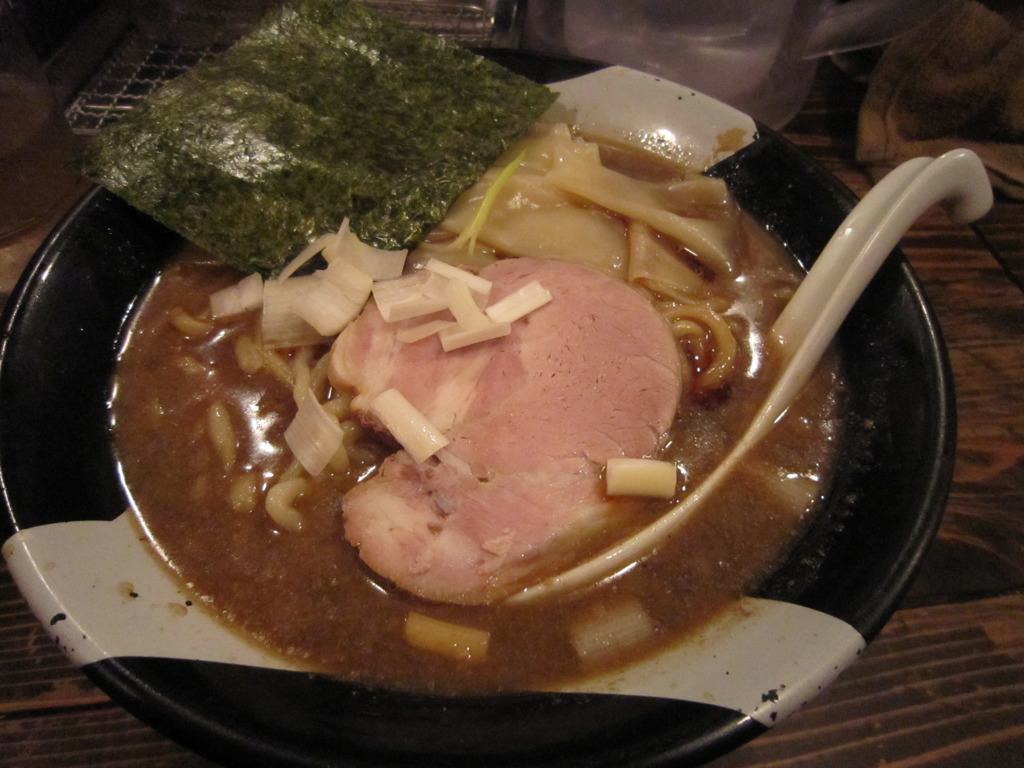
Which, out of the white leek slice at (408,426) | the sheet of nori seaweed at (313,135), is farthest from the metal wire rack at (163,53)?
the white leek slice at (408,426)

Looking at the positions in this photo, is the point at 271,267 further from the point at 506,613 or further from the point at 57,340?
the point at 506,613

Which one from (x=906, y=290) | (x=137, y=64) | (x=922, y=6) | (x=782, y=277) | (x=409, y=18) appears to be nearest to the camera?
(x=906, y=290)

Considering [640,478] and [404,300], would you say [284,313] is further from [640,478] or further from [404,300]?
[640,478]

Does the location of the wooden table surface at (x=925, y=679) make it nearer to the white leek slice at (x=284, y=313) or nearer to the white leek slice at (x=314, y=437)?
the white leek slice at (x=314, y=437)

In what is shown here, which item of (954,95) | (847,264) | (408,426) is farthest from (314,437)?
(954,95)

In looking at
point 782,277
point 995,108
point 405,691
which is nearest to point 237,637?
point 405,691
